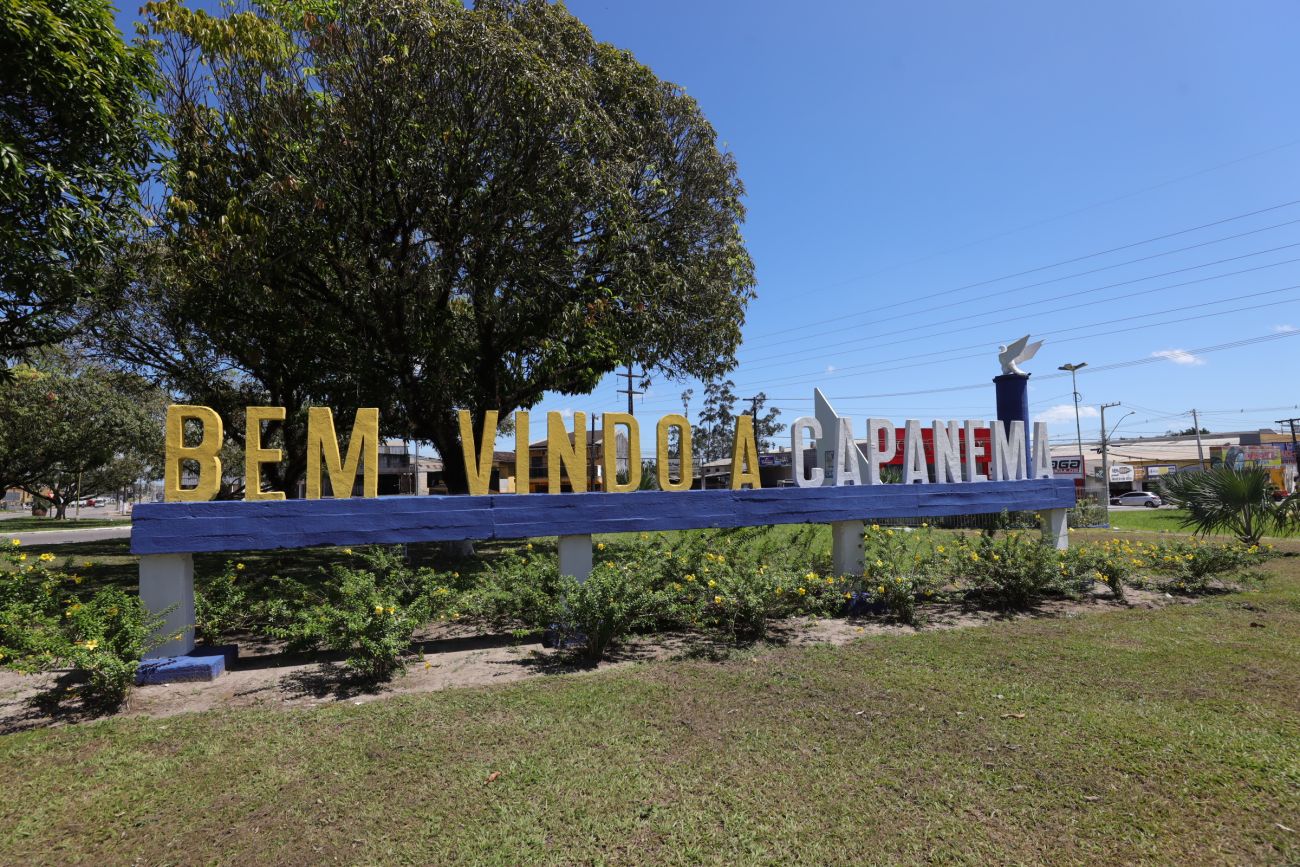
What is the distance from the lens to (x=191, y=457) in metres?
5.99

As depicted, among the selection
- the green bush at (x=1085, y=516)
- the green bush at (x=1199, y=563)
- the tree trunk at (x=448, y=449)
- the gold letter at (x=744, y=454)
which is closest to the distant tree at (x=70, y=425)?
the tree trunk at (x=448, y=449)

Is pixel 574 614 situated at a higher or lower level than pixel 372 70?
lower

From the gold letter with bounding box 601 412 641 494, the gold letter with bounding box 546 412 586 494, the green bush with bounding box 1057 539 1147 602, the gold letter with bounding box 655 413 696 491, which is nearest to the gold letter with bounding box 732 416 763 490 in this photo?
the gold letter with bounding box 655 413 696 491

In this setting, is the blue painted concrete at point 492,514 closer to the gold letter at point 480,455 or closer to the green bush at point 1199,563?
the gold letter at point 480,455

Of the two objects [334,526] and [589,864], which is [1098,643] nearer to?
[589,864]

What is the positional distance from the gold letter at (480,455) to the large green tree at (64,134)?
5.47 metres

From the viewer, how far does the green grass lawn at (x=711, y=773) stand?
3260 mm

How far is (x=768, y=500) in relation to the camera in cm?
842

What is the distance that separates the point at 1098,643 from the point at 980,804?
447 cm

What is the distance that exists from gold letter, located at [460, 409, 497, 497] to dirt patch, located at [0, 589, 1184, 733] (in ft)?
5.54

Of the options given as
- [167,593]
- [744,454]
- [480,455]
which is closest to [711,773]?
[480,455]

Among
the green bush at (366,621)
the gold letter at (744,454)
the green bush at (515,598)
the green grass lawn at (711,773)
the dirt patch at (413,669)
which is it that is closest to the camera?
the green grass lawn at (711,773)

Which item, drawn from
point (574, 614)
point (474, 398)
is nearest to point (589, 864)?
point (574, 614)

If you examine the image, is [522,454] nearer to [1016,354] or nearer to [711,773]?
[711,773]
